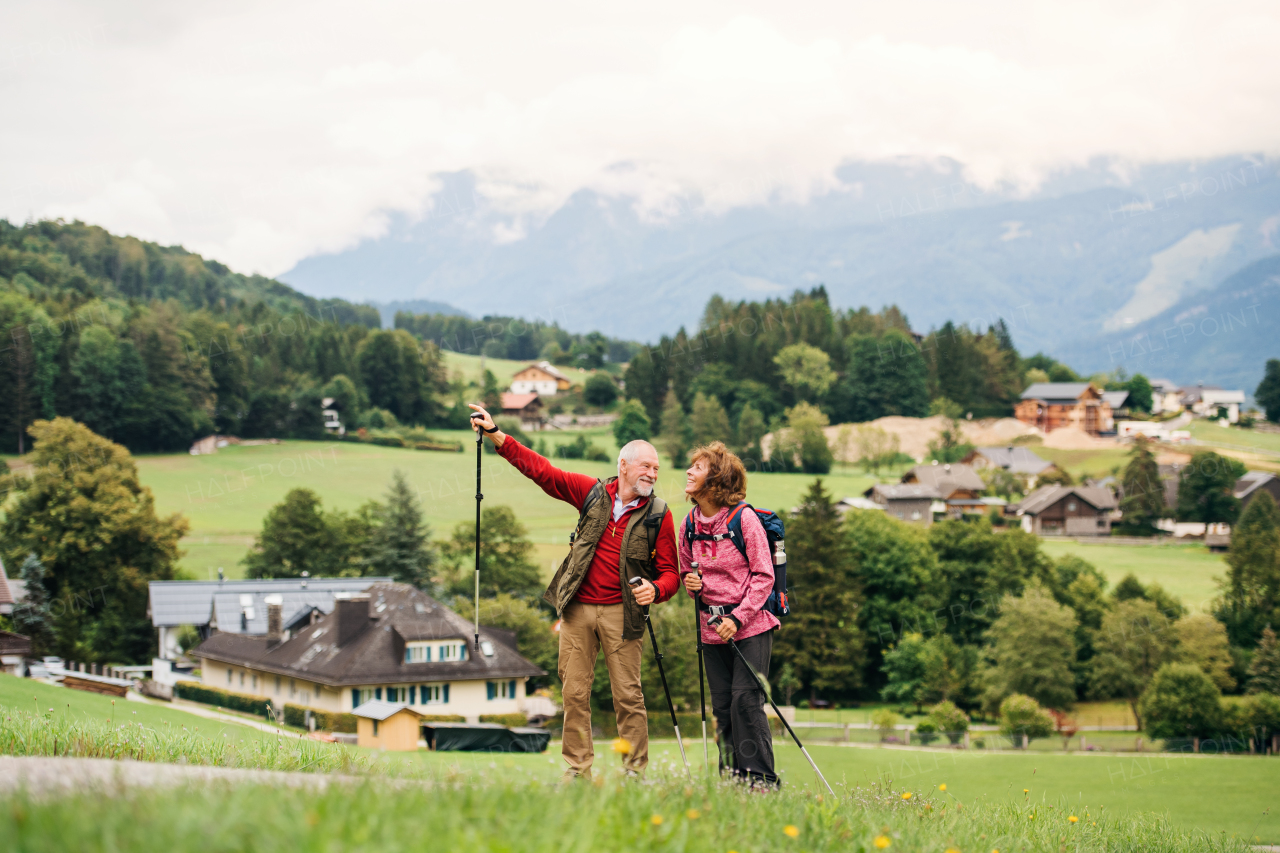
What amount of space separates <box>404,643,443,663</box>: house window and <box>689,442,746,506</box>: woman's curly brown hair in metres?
33.6

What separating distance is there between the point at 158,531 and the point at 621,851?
175 feet

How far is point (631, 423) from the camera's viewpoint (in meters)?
121

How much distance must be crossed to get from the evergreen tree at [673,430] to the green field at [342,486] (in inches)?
335

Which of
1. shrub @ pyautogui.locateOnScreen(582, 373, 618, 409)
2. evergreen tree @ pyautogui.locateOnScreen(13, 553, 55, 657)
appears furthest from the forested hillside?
evergreen tree @ pyautogui.locateOnScreen(13, 553, 55, 657)

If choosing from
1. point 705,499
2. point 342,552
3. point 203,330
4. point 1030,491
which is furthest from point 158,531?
point 1030,491

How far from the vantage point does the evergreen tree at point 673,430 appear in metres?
114

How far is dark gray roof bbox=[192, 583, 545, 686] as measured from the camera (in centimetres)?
3794

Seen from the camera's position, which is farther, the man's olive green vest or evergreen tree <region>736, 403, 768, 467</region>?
evergreen tree <region>736, 403, 768, 467</region>

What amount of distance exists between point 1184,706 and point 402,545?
39730 millimetres

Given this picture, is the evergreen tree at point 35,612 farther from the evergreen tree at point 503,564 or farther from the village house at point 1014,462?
the village house at point 1014,462

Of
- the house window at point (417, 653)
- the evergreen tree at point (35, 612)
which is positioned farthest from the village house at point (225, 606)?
the house window at point (417, 653)

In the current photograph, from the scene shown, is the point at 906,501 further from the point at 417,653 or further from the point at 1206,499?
the point at 417,653

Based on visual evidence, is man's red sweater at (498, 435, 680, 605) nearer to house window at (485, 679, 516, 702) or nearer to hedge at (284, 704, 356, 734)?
hedge at (284, 704, 356, 734)

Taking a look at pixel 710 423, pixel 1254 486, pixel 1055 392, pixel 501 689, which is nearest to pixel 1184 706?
pixel 501 689
